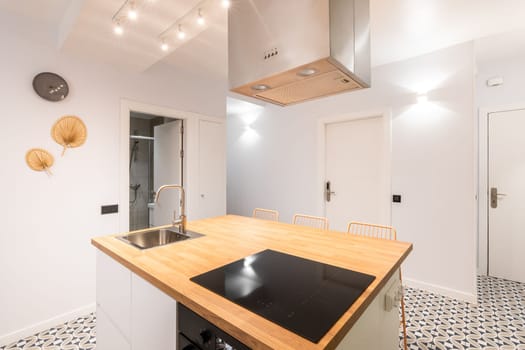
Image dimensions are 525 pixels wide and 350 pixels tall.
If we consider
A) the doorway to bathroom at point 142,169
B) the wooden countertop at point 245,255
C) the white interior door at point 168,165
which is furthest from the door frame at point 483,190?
the doorway to bathroom at point 142,169

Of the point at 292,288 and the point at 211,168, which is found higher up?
the point at 211,168

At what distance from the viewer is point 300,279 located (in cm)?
102

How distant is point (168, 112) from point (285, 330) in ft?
9.13

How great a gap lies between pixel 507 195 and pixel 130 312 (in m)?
3.94

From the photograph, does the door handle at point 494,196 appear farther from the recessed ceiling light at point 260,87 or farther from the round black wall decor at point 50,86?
the round black wall decor at point 50,86

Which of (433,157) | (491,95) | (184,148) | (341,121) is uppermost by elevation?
(491,95)

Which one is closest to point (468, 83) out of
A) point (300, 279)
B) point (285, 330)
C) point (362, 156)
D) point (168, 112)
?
point (362, 156)

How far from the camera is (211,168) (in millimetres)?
3461

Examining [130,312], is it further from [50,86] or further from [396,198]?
[396,198]

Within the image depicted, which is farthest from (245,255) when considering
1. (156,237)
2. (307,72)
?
(307,72)

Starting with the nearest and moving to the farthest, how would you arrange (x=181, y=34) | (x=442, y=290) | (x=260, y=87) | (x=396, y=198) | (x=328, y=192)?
(x=260, y=87) < (x=181, y=34) < (x=442, y=290) < (x=396, y=198) < (x=328, y=192)

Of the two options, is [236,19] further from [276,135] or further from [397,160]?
[276,135]

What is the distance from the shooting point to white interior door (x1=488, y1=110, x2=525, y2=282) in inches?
113

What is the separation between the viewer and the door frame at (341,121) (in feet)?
9.66
